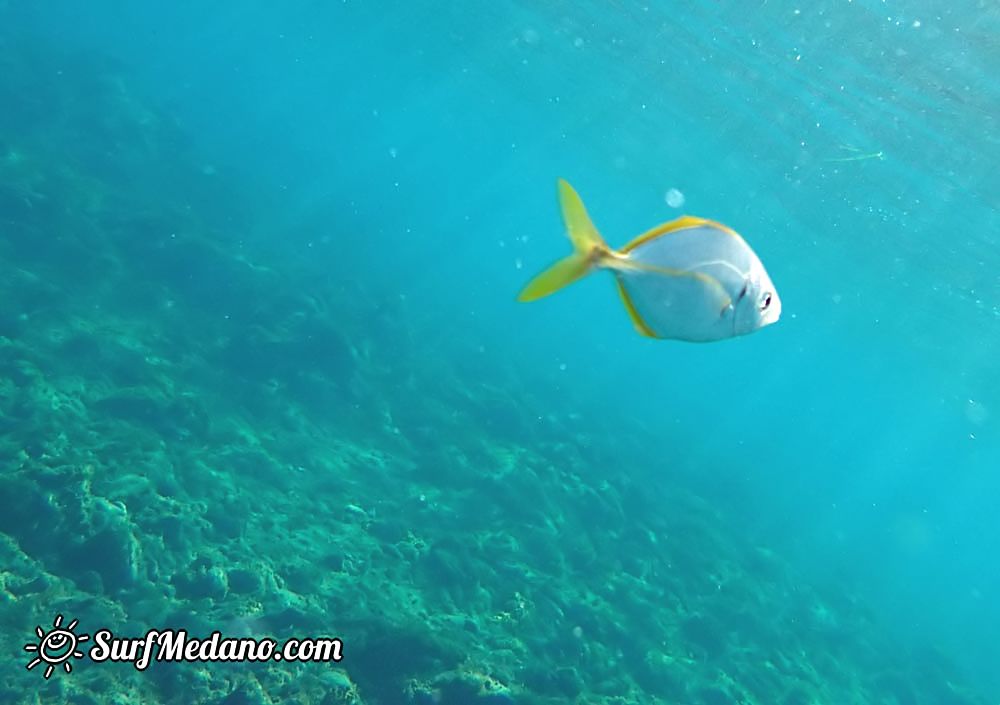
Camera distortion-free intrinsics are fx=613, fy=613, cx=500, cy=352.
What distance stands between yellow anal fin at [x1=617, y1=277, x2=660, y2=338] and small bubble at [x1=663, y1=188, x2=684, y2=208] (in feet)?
134

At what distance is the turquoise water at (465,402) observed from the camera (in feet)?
20.8

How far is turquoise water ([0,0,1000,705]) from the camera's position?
6.34 metres

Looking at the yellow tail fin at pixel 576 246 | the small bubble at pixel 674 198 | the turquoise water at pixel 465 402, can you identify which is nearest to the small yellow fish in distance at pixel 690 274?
the yellow tail fin at pixel 576 246

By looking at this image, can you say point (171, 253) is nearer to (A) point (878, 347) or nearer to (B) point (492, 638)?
(B) point (492, 638)

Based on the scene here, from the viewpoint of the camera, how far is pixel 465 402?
16047 mm

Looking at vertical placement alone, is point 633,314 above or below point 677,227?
below

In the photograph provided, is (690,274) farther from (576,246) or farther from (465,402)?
(465,402)

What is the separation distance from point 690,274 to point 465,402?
46.9 feet

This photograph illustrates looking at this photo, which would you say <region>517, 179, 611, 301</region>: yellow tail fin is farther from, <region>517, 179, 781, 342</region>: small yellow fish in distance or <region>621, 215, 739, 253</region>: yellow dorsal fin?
<region>621, 215, 739, 253</region>: yellow dorsal fin

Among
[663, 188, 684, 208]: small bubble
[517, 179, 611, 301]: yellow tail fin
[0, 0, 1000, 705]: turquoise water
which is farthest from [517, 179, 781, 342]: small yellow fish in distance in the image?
[663, 188, 684, 208]: small bubble

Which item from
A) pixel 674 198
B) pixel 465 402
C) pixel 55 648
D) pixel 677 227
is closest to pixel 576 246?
pixel 677 227

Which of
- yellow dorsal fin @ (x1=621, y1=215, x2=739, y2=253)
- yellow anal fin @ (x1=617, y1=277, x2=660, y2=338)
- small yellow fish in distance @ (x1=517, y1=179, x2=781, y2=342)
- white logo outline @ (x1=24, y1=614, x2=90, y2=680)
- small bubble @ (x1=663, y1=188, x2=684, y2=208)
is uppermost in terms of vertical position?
yellow dorsal fin @ (x1=621, y1=215, x2=739, y2=253)

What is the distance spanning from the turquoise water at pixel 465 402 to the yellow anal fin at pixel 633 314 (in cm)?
500

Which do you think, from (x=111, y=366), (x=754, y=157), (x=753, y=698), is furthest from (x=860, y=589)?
(x=111, y=366)
